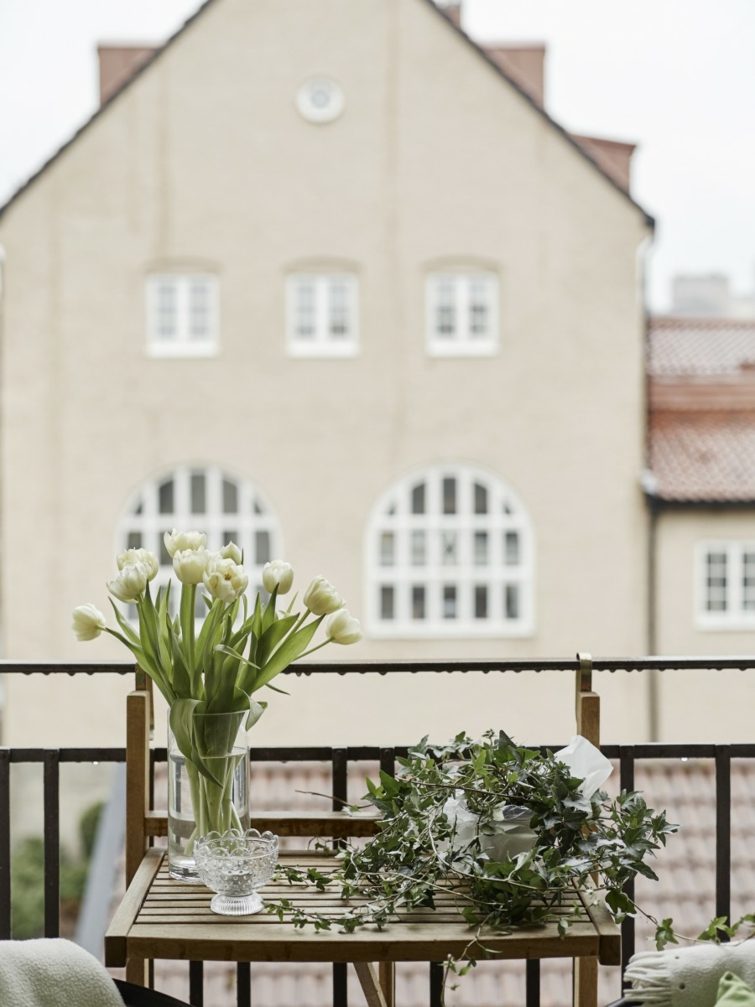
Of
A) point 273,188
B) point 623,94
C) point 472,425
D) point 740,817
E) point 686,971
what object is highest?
point 623,94

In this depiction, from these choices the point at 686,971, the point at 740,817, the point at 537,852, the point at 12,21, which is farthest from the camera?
the point at 12,21

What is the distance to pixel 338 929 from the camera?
55.6 inches

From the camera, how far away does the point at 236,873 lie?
57.7 inches

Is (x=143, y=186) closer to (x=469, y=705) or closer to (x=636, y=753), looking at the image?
(x=469, y=705)

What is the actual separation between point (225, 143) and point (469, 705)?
7.03m

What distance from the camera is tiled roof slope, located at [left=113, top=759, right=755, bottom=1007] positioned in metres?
8.34

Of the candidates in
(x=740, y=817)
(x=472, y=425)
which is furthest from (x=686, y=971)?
(x=472, y=425)

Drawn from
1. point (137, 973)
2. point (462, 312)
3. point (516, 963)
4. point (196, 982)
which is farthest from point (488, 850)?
point (462, 312)

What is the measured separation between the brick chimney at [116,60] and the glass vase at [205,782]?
47.7ft

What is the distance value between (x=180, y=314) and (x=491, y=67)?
14.7 feet

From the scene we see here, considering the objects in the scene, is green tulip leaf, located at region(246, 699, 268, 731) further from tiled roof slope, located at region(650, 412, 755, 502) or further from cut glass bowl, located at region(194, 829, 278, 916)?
tiled roof slope, located at region(650, 412, 755, 502)

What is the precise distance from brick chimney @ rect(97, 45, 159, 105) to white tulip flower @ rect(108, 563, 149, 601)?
567 inches

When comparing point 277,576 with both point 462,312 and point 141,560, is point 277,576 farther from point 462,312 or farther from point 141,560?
point 462,312

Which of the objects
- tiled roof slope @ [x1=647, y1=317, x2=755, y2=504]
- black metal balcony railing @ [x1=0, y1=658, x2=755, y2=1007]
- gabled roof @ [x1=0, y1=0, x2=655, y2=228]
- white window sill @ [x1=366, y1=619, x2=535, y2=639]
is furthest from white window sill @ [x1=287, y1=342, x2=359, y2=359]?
black metal balcony railing @ [x1=0, y1=658, x2=755, y2=1007]
